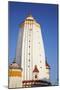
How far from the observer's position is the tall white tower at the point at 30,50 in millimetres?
1951

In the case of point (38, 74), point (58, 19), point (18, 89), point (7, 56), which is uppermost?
point (58, 19)

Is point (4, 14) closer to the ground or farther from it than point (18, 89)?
farther from it

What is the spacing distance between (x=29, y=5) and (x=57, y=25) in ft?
1.07

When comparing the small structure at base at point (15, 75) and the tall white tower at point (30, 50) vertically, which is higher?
the tall white tower at point (30, 50)

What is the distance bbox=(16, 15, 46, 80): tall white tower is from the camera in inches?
76.8

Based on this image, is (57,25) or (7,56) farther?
(57,25)

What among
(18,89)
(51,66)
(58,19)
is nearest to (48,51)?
(51,66)

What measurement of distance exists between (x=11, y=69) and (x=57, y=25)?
60cm

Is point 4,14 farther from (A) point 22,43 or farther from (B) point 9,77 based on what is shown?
(B) point 9,77

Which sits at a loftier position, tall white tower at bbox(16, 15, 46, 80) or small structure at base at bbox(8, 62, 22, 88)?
tall white tower at bbox(16, 15, 46, 80)

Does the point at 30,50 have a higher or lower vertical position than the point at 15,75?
higher

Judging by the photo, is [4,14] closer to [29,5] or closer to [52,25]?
[29,5]

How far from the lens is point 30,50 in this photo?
1978 mm

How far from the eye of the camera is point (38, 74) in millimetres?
1982
